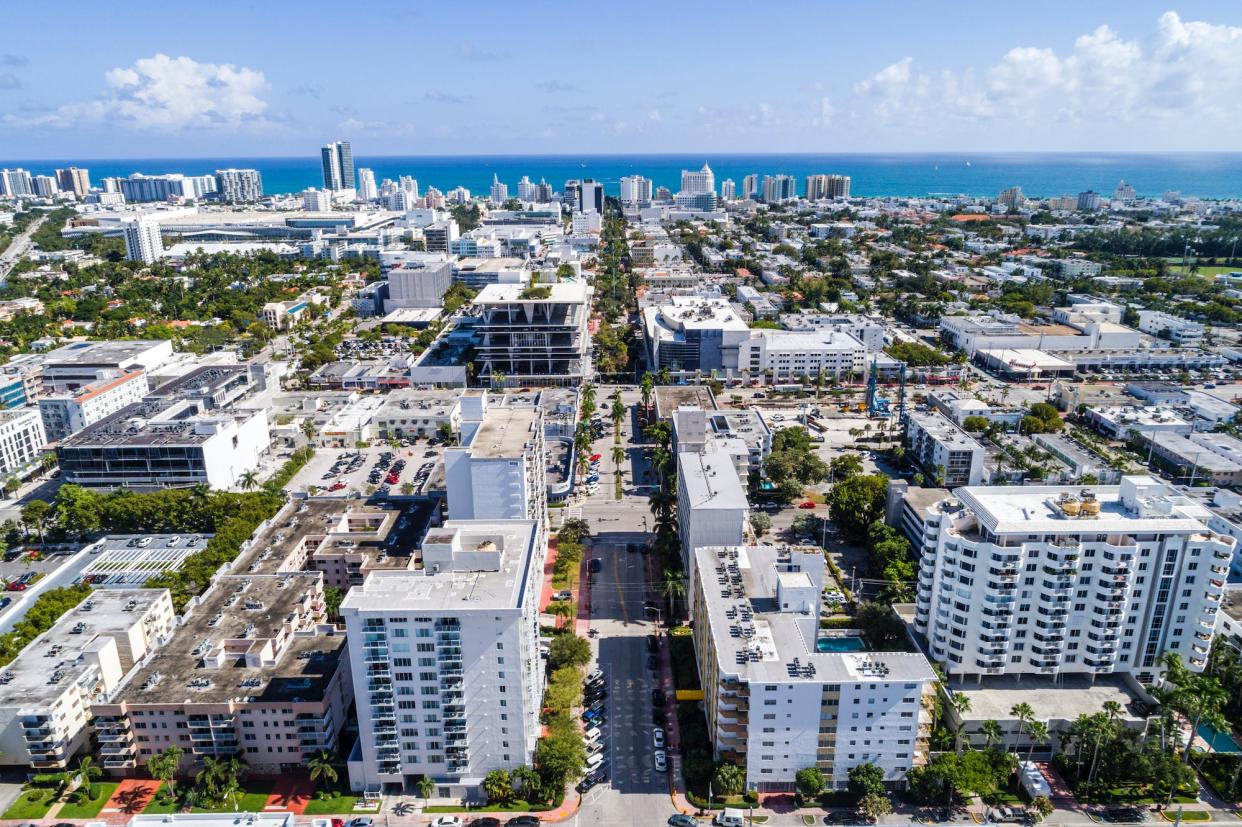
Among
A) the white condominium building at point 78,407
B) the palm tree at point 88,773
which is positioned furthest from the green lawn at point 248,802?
the white condominium building at point 78,407

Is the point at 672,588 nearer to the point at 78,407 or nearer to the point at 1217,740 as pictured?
the point at 1217,740

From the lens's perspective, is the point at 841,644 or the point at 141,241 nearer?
the point at 841,644

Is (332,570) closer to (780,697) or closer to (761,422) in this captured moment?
(780,697)

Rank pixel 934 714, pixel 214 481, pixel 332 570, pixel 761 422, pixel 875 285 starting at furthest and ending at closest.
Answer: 1. pixel 875 285
2. pixel 761 422
3. pixel 214 481
4. pixel 332 570
5. pixel 934 714

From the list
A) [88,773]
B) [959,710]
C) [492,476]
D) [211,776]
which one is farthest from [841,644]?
[88,773]

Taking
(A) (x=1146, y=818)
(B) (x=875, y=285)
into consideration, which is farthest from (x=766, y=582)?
(B) (x=875, y=285)
